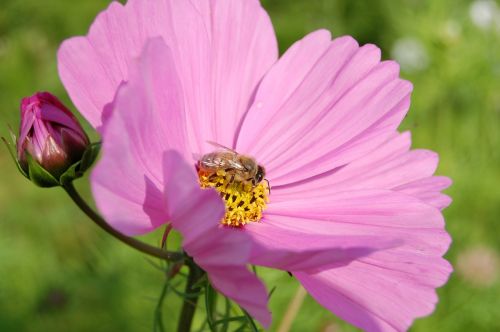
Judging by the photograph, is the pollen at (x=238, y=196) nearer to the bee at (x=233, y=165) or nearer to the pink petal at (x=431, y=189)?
the bee at (x=233, y=165)

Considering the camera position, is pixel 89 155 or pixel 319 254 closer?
pixel 319 254

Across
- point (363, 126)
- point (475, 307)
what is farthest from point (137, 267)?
point (363, 126)

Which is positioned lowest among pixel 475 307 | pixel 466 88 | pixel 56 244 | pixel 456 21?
pixel 56 244

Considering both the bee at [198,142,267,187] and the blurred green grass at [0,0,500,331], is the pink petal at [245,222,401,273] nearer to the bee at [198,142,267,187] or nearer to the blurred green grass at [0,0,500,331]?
the bee at [198,142,267,187]

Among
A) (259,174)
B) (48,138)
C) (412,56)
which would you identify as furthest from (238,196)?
(412,56)

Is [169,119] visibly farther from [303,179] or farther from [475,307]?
[475,307]

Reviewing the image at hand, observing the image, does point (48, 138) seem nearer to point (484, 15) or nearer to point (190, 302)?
point (190, 302)

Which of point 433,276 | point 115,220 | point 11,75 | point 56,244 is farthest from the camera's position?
point 11,75
